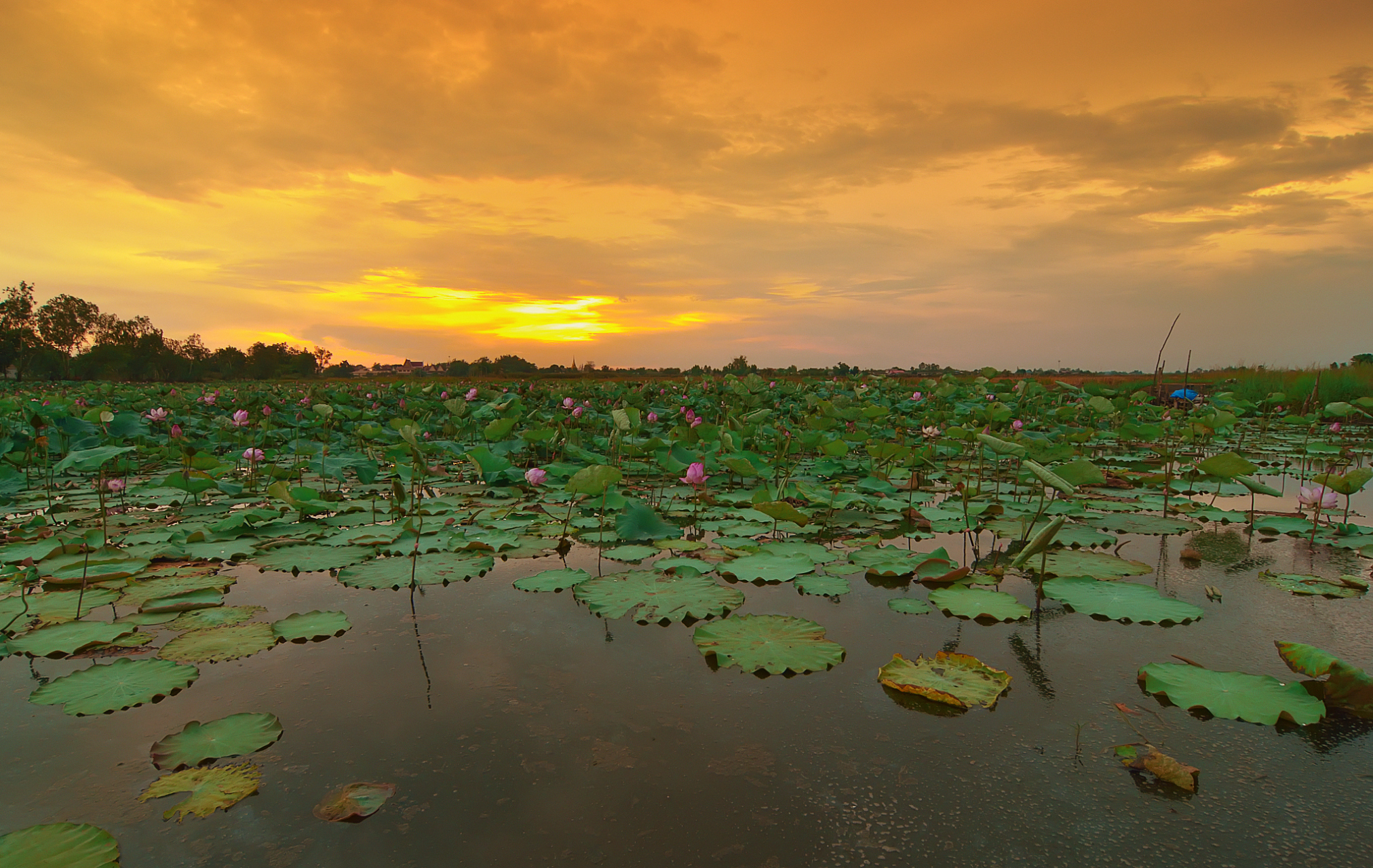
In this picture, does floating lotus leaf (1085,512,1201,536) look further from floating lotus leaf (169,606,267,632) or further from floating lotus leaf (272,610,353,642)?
floating lotus leaf (169,606,267,632)

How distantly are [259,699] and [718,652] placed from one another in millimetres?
1255

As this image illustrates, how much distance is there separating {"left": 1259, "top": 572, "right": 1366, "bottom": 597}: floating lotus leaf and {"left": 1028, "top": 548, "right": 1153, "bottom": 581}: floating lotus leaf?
42cm

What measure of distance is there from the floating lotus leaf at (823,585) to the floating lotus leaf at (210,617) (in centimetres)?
205

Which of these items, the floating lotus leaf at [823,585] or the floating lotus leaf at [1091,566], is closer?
the floating lotus leaf at [823,585]

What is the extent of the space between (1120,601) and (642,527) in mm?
2064

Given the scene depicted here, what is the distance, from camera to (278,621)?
7.27ft

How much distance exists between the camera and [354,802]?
1.29 m

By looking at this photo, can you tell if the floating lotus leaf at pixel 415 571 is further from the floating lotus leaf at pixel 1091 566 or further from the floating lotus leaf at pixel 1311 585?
the floating lotus leaf at pixel 1311 585

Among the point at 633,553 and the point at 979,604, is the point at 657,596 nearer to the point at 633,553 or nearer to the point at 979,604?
the point at 633,553

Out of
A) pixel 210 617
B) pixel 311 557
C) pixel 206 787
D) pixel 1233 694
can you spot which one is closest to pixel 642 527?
pixel 311 557

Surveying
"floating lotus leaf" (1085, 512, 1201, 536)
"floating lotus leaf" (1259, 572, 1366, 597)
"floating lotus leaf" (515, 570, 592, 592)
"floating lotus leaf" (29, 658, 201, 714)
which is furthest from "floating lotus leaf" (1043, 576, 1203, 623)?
"floating lotus leaf" (29, 658, 201, 714)

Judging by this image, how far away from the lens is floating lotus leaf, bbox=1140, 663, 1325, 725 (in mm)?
1579

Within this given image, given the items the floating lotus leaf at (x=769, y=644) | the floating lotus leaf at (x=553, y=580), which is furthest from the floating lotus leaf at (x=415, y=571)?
the floating lotus leaf at (x=769, y=644)

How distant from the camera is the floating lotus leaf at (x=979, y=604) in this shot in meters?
2.25
